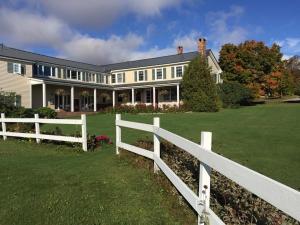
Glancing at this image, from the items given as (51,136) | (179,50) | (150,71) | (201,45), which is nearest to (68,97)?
(150,71)

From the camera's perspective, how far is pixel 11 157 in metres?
11.0

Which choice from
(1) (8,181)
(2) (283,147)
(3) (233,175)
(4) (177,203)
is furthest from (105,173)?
(2) (283,147)

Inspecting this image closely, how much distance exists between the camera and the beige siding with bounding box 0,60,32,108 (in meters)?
33.9

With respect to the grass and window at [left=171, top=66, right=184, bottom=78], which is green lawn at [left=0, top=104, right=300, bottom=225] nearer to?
the grass

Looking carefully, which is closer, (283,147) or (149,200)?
(149,200)

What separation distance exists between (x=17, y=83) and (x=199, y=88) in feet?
57.2

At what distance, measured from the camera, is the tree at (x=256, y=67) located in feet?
159

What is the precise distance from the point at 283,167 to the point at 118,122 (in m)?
4.59

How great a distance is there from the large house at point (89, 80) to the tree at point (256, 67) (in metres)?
3.21

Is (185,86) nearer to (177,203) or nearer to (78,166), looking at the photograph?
(78,166)

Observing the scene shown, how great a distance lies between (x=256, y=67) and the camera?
49.3 m

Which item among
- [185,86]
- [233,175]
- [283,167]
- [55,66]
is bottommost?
[283,167]

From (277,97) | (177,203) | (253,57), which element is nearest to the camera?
(177,203)

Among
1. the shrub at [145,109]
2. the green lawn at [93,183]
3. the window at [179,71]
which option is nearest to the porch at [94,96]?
the window at [179,71]
